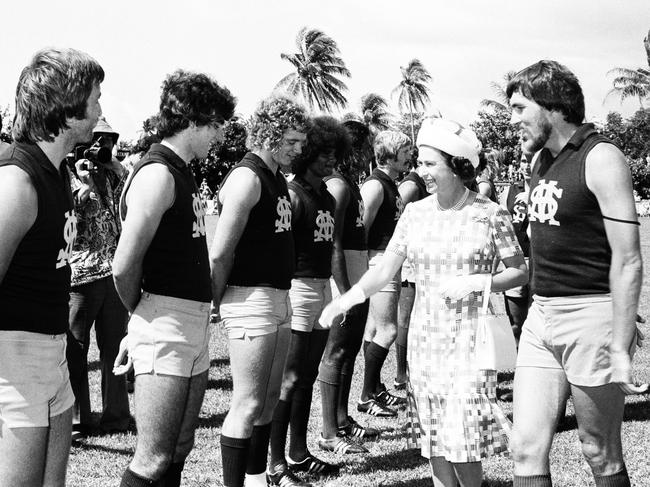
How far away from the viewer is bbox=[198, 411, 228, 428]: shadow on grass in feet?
20.4

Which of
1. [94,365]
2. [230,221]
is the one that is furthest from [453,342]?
[94,365]

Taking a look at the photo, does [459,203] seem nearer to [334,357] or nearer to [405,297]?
[334,357]

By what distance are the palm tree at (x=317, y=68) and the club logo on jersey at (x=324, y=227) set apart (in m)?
54.6

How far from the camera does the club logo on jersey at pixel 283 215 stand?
3983 millimetres

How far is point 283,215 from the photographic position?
4.04 metres

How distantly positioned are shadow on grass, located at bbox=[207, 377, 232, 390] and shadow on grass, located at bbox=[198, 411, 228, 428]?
2.97ft

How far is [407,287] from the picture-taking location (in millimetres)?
7500

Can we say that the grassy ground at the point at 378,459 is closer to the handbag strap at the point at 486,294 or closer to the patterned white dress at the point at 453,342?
the patterned white dress at the point at 453,342

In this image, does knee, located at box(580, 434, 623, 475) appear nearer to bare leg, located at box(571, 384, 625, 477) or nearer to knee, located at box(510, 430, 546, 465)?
bare leg, located at box(571, 384, 625, 477)

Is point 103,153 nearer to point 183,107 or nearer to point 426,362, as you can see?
point 183,107

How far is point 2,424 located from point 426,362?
6.69 ft

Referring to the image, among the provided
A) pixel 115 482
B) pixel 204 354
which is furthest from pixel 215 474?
pixel 204 354

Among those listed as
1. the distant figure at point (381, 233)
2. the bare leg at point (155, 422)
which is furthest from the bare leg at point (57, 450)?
the distant figure at point (381, 233)

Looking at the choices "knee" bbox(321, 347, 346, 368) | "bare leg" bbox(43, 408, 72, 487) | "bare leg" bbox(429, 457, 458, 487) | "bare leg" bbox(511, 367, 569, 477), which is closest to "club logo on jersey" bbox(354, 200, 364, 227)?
"knee" bbox(321, 347, 346, 368)
